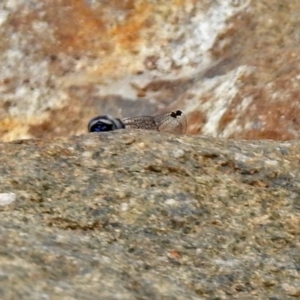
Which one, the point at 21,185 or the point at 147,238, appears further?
the point at 21,185

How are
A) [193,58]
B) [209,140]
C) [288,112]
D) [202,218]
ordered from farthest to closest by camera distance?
[193,58]
[288,112]
[209,140]
[202,218]

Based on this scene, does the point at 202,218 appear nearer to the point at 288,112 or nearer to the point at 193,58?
the point at 288,112

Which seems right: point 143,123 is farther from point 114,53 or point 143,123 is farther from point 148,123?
point 114,53

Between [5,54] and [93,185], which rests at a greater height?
[5,54]

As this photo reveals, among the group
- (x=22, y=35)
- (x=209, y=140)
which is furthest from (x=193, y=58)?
(x=209, y=140)

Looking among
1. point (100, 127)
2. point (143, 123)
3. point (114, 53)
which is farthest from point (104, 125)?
point (114, 53)

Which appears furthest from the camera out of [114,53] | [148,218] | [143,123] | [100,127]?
[114,53]
